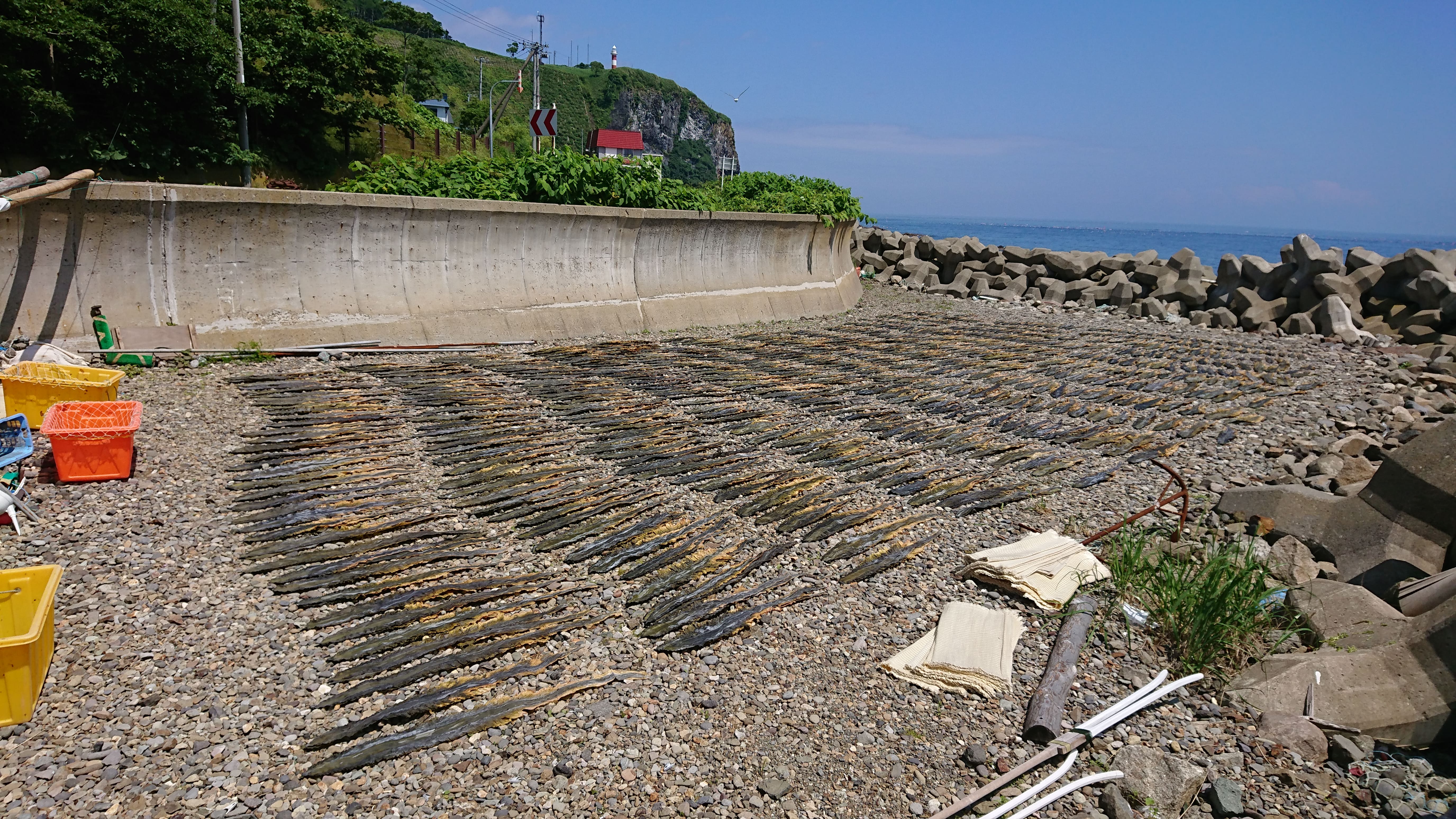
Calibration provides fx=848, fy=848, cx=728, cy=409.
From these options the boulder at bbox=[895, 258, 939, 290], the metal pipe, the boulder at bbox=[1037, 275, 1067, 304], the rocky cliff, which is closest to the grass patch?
the metal pipe

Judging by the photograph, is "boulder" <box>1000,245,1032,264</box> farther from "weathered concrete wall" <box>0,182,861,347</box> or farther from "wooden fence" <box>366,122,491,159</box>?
"wooden fence" <box>366,122,491,159</box>

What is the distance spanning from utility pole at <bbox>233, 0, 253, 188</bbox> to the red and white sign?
1304cm

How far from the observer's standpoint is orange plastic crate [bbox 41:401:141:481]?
582 cm

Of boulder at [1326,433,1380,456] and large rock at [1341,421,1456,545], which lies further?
boulder at [1326,433,1380,456]

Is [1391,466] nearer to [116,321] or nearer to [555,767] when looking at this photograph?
[555,767]

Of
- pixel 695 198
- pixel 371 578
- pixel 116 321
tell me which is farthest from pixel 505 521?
pixel 695 198

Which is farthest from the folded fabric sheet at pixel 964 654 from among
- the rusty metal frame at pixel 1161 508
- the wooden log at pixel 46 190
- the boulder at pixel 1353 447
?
the wooden log at pixel 46 190

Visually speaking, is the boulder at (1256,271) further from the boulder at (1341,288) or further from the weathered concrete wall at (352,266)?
the weathered concrete wall at (352,266)

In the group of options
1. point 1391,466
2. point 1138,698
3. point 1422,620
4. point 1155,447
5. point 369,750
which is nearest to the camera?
point 369,750

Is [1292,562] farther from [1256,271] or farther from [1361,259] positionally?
[1256,271]

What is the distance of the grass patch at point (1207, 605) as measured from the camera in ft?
16.3

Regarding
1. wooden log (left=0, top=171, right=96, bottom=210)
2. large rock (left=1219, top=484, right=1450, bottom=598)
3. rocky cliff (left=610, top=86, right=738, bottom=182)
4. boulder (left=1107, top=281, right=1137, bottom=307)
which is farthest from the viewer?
rocky cliff (left=610, top=86, right=738, bottom=182)

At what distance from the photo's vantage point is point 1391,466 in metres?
6.71

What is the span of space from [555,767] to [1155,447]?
26.1 feet
